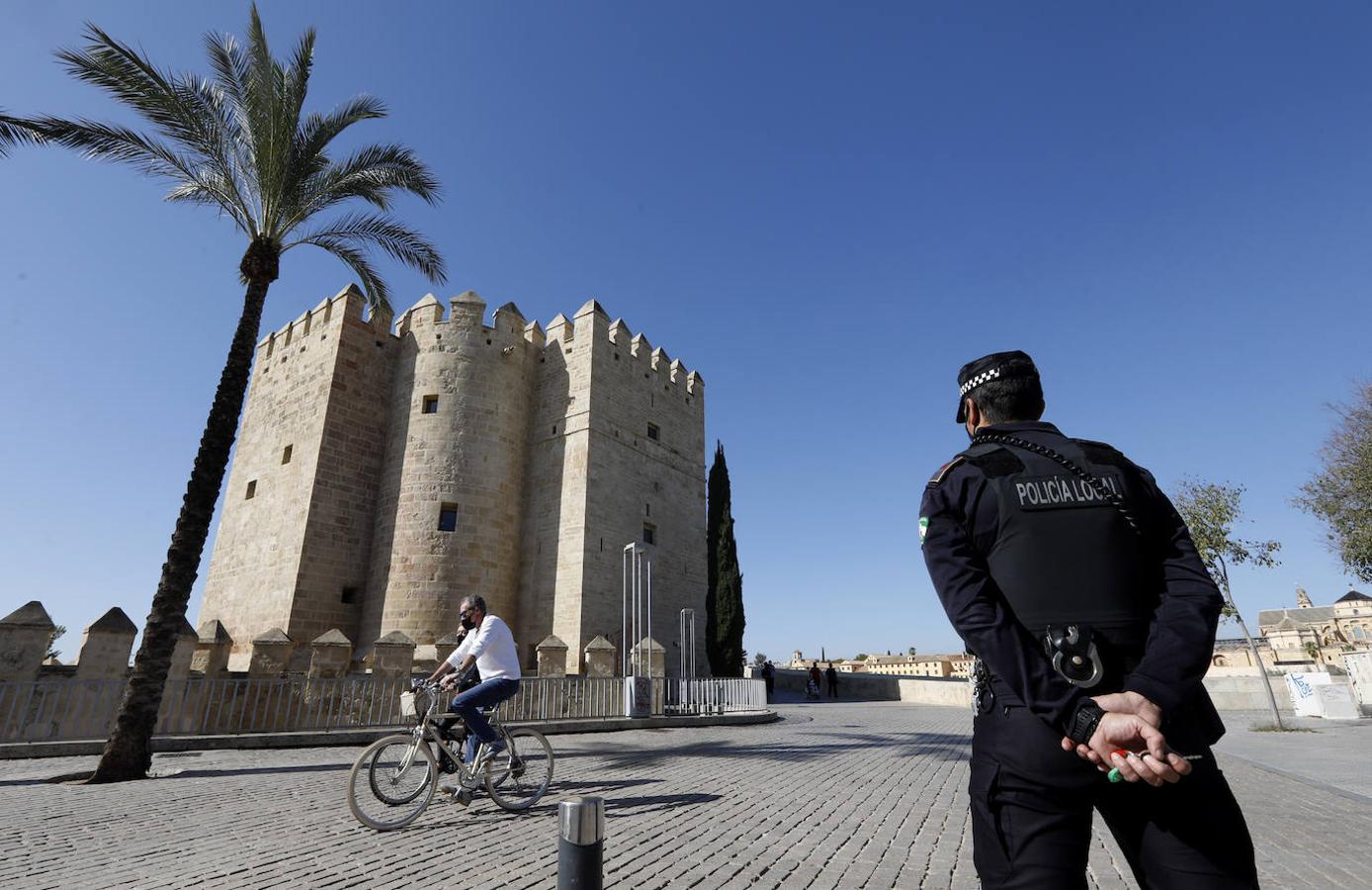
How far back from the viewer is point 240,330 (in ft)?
30.4

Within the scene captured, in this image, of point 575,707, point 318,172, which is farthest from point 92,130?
point 575,707

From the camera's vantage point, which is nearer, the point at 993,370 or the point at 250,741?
the point at 993,370

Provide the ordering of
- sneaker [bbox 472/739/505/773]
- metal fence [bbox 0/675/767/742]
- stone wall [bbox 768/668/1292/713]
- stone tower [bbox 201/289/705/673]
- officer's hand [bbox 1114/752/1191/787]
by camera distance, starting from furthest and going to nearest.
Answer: stone tower [bbox 201/289/705/673]
stone wall [bbox 768/668/1292/713]
metal fence [bbox 0/675/767/742]
sneaker [bbox 472/739/505/773]
officer's hand [bbox 1114/752/1191/787]

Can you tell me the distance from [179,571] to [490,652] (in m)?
5.48

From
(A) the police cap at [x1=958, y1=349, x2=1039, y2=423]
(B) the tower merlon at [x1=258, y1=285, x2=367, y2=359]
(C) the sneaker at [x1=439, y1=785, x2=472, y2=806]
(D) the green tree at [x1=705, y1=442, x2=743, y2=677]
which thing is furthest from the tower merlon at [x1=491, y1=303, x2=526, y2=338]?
(A) the police cap at [x1=958, y1=349, x2=1039, y2=423]

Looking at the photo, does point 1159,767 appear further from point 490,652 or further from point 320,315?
point 320,315

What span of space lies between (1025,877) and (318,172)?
12361mm

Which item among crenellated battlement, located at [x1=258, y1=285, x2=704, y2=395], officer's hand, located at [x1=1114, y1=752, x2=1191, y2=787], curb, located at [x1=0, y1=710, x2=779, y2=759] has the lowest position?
curb, located at [x1=0, y1=710, x2=779, y2=759]

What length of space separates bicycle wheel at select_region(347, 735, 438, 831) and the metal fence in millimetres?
4280

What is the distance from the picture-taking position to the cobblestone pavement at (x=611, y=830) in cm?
376

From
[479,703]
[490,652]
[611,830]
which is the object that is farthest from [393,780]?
[611,830]

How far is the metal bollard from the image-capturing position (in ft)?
6.59

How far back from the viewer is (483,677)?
5.44 m

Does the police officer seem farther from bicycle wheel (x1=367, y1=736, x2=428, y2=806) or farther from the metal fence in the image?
the metal fence
